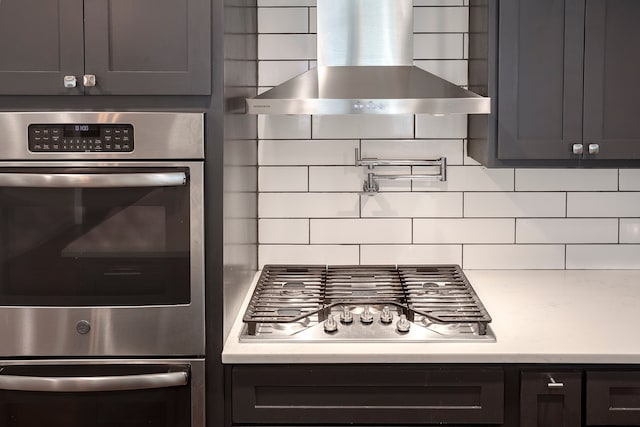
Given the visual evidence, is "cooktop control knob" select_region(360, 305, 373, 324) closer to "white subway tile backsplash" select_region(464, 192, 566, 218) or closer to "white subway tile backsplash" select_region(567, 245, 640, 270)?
"white subway tile backsplash" select_region(464, 192, 566, 218)

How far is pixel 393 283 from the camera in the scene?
252cm

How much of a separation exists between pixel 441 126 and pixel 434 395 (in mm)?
1079

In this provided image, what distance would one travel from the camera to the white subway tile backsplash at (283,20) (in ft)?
8.98

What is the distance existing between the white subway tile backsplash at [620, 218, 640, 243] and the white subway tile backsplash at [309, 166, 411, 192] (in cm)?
76

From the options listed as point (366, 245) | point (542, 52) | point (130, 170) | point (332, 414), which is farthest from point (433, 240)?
point (130, 170)

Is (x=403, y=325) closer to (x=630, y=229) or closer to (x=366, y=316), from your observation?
(x=366, y=316)

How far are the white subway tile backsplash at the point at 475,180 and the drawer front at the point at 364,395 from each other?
3.07ft

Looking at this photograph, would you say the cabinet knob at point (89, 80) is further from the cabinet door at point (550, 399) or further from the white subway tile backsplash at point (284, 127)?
the cabinet door at point (550, 399)

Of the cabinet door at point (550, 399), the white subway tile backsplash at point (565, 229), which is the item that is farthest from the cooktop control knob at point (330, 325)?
the white subway tile backsplash at point (565, 229)

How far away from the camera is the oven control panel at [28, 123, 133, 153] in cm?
197

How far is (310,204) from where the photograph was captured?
281 centimetres

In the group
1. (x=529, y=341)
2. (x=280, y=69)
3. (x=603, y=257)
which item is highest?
(x=280, y=69)

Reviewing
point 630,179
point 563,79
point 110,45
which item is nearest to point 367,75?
point 563,79

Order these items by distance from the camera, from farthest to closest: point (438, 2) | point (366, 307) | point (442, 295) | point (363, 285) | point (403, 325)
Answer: point (438, 2) < point (363, 285) < point (442, 295) < point (366, 307) < point (403, 325)
